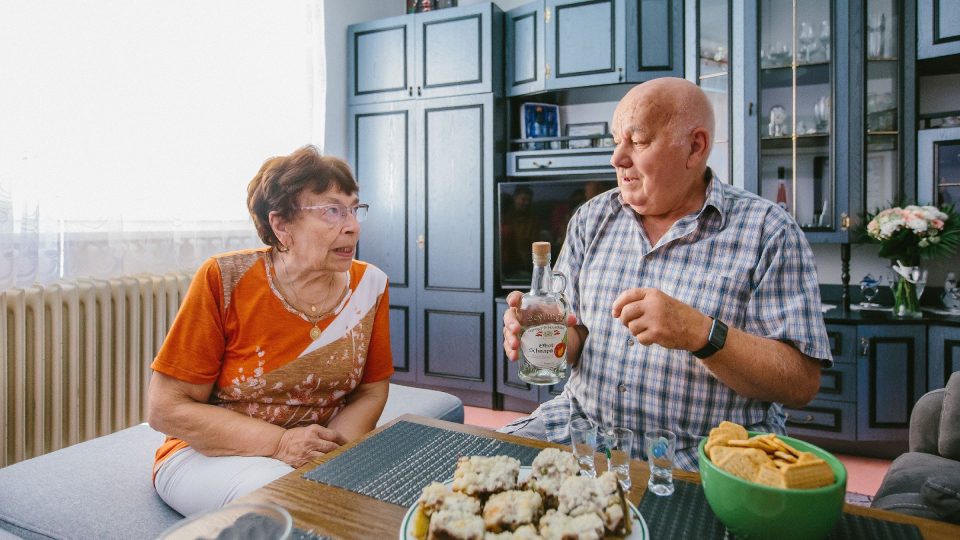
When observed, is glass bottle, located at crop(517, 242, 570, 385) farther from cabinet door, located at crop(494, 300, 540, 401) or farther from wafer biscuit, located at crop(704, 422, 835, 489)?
cabinet door, located at crop(494, 300, 540, 401)

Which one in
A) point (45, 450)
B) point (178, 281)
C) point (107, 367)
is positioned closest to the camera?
point (45, 450)

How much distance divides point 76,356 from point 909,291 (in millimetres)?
3563

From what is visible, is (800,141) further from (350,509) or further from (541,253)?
(350,509)

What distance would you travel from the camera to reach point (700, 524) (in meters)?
0.79

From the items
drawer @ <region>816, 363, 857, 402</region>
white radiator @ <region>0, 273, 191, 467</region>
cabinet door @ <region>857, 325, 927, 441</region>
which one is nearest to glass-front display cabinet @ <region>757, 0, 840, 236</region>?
cabinet door @ <region>857, 325, 927, 441</region>

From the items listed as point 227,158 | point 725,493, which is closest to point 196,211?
point 227,158

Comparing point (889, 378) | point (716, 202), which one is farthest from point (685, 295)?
point (889, 378)

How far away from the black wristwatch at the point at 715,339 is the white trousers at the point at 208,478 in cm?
85

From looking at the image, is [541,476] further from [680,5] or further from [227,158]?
[680,5]

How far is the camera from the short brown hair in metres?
1.43

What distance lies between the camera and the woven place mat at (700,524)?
77cm

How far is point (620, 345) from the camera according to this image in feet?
4.47

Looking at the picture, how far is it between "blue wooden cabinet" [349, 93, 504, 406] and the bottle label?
251cm

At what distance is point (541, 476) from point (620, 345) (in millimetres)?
663
